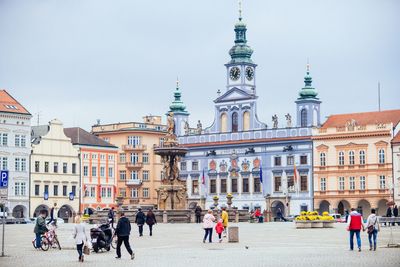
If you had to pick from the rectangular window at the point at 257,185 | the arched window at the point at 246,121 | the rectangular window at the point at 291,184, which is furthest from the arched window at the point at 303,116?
the rectangular window at the point at 257,185

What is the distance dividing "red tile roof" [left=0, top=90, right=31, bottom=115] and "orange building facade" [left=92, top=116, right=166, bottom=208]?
18401mm

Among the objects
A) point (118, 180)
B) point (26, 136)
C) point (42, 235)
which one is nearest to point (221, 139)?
point (118, 180)

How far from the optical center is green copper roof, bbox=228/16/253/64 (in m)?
Result: 104

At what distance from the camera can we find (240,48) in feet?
342

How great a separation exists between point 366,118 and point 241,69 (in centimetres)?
1523

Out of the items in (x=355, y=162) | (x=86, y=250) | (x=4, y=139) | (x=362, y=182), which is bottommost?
(x=86, y=250)

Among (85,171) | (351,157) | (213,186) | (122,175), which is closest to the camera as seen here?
(351,157)

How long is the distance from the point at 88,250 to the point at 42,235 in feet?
14.8

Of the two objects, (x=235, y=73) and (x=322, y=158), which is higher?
(x=235, y=73)

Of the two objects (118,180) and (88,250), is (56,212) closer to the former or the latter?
(118,180)

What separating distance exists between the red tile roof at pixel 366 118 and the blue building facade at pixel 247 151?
196 cm

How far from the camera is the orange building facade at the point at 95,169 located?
10206cm

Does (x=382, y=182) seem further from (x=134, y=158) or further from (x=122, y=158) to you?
(x=122, y=158)

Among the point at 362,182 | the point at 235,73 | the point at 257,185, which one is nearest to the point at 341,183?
the point at 362,182
